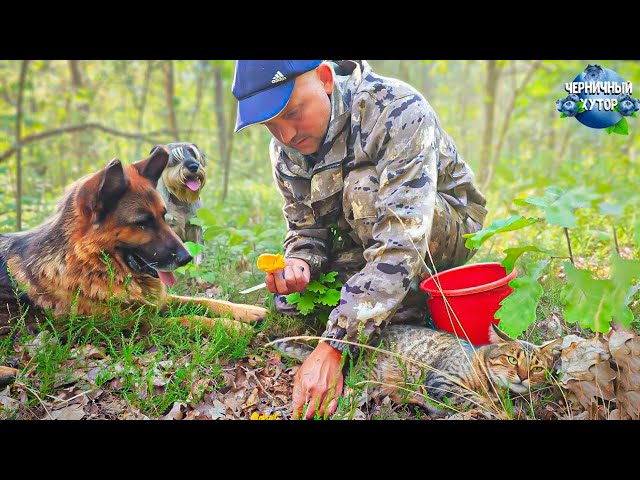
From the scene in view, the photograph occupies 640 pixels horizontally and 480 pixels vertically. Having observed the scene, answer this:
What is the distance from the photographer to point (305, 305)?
118 inches

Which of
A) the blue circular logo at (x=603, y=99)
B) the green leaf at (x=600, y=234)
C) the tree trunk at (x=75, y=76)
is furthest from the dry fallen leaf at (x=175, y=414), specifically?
the tree trunk at (x=75, y=76)

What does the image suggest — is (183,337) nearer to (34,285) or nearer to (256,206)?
(34,285)

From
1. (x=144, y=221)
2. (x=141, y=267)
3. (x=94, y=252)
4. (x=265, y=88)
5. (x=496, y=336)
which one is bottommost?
(x=496, y=336)

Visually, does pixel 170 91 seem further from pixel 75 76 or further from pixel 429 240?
pixel 429 240

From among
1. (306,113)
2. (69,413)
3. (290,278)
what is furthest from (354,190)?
(69,413)

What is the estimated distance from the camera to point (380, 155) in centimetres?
301

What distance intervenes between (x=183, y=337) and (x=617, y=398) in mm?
2166

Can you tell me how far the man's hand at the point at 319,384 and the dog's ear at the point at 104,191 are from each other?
1.33 meters

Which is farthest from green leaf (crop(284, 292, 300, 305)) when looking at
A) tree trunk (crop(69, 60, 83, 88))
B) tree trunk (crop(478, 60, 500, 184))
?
tree trunk (crop(69, 60, 83, 88))

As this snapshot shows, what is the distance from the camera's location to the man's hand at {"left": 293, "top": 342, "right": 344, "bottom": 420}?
2.47 meters

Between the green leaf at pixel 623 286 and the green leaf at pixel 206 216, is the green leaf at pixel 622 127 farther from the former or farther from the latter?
the green leaf at pixel 206 216

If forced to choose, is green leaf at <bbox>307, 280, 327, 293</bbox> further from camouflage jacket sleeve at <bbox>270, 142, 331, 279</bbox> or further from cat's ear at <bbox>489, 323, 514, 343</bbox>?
cat's ear at <bbox>489, 323, 514, 343</bbox>

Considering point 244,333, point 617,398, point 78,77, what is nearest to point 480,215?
point 617,398

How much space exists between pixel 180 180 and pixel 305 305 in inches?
44.2
